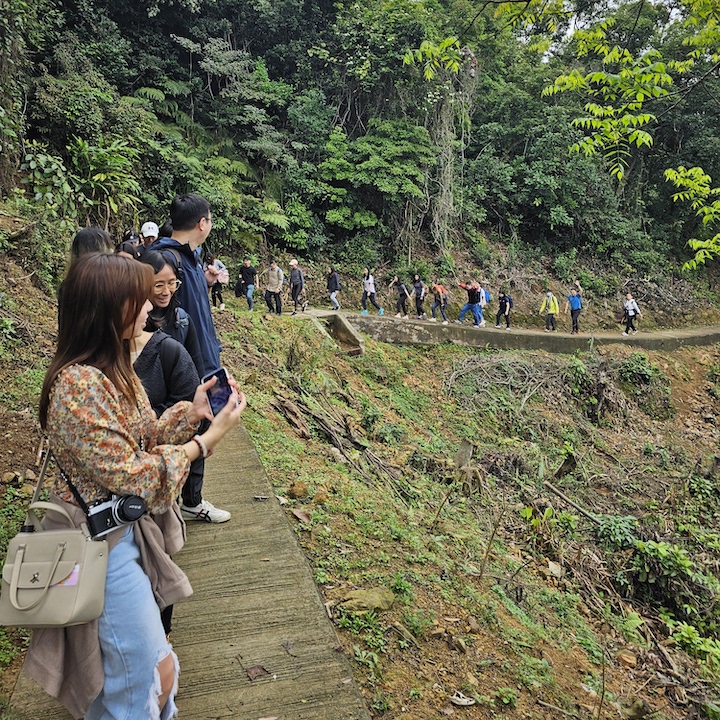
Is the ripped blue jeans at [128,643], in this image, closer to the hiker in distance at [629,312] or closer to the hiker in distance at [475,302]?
the hiker in distance at [475,302]

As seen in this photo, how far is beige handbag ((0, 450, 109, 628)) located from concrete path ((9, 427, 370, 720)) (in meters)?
1.21

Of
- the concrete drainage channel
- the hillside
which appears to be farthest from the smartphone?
the concrete drainage channel

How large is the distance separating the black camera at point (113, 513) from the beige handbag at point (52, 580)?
6cm

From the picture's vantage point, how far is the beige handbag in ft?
4.73

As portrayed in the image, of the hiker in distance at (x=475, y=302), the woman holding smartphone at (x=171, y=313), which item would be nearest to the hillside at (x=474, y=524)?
the woman holding smartphone at (x=171, y=313)

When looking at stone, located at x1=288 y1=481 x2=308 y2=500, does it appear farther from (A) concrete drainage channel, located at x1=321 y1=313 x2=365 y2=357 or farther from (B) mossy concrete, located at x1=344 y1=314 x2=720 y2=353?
(B) mossy concrete, located at x1=344 y1=314 x2=720 y2=353

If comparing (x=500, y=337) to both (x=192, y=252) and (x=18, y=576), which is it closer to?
(x=192, y=252)

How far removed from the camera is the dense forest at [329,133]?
37.6 ft

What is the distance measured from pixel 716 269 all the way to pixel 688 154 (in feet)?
18.1

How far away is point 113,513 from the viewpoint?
158 centimetres


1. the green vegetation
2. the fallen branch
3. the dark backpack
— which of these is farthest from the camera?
the fallen branch

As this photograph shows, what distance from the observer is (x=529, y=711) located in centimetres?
289

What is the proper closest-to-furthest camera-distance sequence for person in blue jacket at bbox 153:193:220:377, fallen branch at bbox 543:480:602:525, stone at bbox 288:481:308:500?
1. person in blue jacket at bbox 153:193:220:377
2. stone at bbox 288:481:308:500
3. fallen branch at bbox 543:480:602:525

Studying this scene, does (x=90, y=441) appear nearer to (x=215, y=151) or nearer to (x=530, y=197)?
(x=215, y=151)
